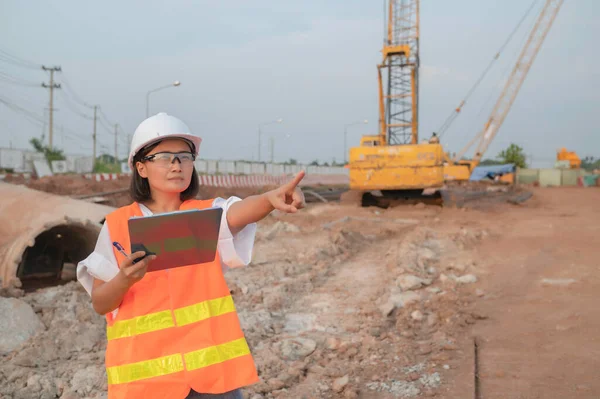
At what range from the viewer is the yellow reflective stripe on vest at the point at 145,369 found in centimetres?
176

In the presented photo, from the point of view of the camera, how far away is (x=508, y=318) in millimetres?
5414

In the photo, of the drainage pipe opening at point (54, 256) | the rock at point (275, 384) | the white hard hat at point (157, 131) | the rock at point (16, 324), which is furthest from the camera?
the drainage pipe opening at point (54, 256)

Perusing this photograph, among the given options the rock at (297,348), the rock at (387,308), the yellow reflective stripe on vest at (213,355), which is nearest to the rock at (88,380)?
the rock at (297,348)

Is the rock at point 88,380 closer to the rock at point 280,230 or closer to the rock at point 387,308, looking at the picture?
the rock at point 387,308

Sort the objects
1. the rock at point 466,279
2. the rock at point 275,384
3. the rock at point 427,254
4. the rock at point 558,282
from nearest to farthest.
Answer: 1. the rock at point 275,384
2. the rock at point 558,282
3. the rock at point 466,279
4. the rock at point 427,254

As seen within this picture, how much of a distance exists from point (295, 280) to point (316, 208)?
31.2 ft

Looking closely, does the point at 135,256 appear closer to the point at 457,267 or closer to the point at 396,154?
the point at 457,267

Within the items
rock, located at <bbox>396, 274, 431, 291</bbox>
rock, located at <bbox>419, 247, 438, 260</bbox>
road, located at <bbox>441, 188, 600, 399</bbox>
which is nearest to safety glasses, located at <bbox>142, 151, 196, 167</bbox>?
road, located at <bbox>441, 188, 600, 399</bbox>

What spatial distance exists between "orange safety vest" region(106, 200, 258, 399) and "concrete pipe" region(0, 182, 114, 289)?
15.4ft

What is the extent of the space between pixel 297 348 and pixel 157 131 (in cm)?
306

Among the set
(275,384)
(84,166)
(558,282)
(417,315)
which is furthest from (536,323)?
(84,166)

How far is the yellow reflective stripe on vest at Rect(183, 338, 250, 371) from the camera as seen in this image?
1.78m

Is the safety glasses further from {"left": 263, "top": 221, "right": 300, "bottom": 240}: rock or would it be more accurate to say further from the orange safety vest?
{"left": 263, "top": 221, "right": 300, "bottom": 240}: rock

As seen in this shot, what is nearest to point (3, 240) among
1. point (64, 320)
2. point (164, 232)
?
point (64, 320)
